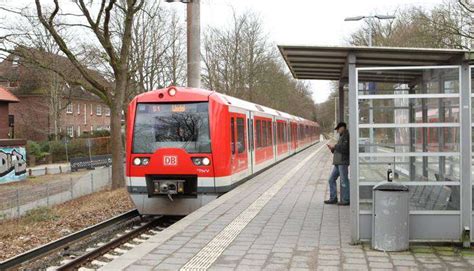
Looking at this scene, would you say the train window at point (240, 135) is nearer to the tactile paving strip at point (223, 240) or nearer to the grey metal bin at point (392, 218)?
the tactile paving strip at point (223, 240)

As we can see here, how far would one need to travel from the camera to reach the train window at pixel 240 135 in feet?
42.7

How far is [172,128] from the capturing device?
11148 millimetres

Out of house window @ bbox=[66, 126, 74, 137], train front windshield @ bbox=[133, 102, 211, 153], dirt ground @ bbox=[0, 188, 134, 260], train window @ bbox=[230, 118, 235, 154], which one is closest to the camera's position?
dirt ground @ bbox=[0, 188, 134, 260]

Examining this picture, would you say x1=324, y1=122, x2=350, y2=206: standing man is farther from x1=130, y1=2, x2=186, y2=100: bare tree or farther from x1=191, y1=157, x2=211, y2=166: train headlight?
x1=130, y1=2, x2=186, y2=100: bare tree

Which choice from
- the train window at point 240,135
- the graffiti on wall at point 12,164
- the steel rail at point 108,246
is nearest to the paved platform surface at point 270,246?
the steel rail at point 108,246

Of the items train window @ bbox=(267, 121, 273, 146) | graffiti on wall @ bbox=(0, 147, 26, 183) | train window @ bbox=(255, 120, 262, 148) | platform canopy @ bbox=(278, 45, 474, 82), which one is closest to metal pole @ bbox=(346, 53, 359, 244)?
platform canopy @ bbox=(278, 45, 474, 82)

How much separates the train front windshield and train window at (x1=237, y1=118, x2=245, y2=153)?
6.57ft

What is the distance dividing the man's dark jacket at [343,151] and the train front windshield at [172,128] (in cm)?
277

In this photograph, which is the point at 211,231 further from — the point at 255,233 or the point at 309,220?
the point at 309,220

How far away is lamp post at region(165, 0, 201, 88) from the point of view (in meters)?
15.8

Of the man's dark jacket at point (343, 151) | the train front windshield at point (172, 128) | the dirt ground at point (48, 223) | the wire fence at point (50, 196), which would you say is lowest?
the wire fence at point (50, 196)

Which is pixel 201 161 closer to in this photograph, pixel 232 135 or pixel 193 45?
pixel 232 135

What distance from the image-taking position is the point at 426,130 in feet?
22.5

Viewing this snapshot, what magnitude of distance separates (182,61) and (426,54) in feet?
84.8
